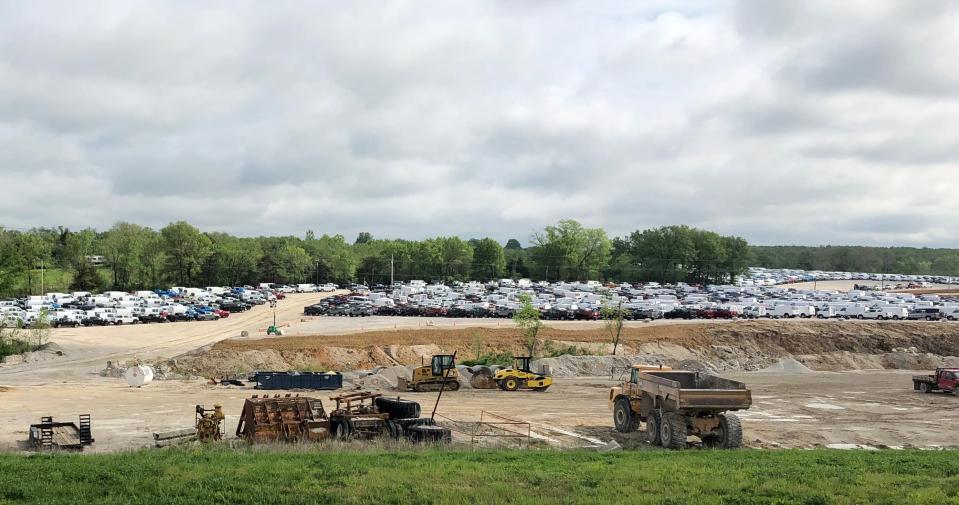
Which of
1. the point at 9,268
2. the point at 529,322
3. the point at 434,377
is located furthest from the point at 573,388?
the point at 9,268

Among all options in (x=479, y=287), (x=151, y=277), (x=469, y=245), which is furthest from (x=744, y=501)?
(x=469, y=245)

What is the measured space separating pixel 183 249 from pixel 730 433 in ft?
458

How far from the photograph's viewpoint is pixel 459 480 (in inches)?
585

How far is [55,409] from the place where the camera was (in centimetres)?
3669

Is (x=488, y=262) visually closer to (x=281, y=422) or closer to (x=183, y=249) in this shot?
(x=183, y=249)

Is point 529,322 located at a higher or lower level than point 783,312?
higher

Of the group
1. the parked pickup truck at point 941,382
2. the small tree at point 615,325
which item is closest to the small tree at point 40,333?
the small tree at point 615,325

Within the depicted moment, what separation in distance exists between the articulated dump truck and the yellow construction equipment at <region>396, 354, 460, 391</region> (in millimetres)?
17770

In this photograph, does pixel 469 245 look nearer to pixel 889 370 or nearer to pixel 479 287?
pixel 479 287

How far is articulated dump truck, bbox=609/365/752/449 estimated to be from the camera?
24.9 m

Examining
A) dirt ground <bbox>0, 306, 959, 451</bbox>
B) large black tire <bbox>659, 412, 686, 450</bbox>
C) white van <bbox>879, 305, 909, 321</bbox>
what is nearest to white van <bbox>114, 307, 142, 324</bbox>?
dirt ground <bbox>0, 306, 959, 451</bbox>

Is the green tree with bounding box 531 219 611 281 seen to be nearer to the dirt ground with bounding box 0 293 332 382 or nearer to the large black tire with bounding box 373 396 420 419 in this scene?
the dirt ground with bounding box 0 293 332 382

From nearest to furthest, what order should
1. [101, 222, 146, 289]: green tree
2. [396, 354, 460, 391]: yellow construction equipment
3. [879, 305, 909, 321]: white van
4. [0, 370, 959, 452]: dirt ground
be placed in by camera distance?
1. [0, 370, 959, 452]: dirt ground
2. [396, 354, 460, 391]: yellow construction equipment
3. [879, 305, 909, 321]: white van
4. [101, 222, 146, 289]: green tree

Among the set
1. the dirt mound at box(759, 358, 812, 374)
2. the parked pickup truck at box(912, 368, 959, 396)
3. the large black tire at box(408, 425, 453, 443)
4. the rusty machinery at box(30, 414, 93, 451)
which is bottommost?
the dirt mound at box(759, 358, 812, 374)
